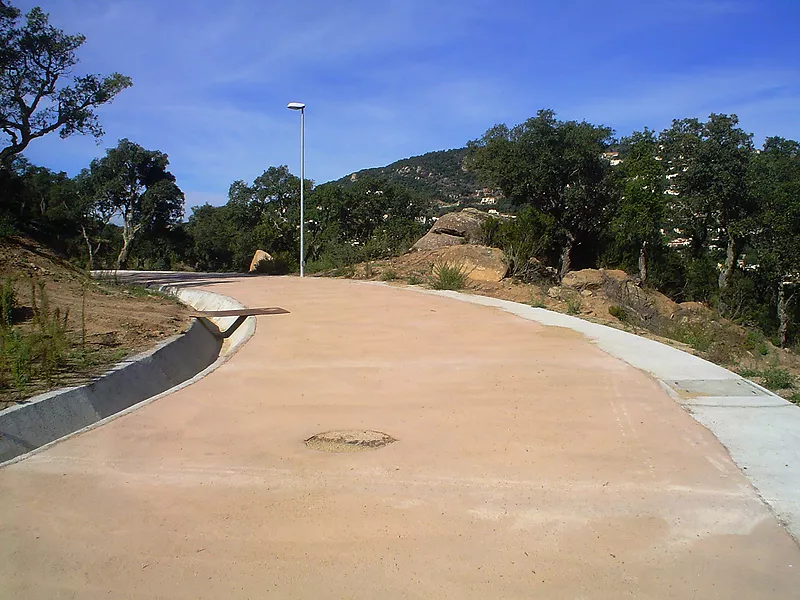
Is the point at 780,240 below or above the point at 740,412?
above

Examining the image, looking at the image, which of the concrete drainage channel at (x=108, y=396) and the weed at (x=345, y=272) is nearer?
the concrete drainage channel at (x=108, y=396)

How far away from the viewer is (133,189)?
41.3 m

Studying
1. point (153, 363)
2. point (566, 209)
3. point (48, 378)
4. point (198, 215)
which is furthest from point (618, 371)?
point (198, 215)

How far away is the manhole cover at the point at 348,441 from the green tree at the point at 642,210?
2473 centimetres

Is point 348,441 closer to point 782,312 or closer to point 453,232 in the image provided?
point 453,232

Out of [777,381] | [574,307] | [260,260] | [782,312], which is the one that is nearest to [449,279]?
[574,307]

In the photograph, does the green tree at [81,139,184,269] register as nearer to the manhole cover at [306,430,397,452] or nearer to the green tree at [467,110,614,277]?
the green tree at [467,110,614,277]

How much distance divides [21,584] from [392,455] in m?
2.82

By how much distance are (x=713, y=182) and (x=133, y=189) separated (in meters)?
32.6

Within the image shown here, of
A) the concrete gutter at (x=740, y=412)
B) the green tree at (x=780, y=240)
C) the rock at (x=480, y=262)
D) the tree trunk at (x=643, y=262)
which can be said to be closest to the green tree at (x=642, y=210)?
the tree trunk at (x=643, y=262)

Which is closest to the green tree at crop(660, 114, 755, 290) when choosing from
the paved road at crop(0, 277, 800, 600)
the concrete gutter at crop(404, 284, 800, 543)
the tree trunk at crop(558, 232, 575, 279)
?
the tree trunk at crop(558, 232, 575, 279)

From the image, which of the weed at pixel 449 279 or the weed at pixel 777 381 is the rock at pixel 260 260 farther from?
the weed at pixel 777 381

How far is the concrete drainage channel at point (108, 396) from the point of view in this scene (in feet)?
19.3

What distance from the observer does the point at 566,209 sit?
109 ft
